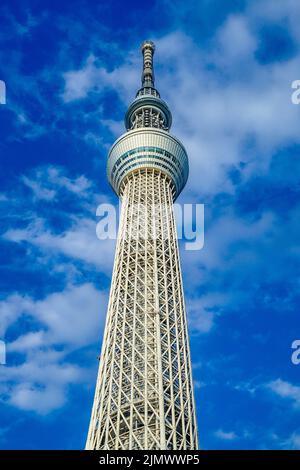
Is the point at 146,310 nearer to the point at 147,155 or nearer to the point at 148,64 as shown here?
the point at 147,155

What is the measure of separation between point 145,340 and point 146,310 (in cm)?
362

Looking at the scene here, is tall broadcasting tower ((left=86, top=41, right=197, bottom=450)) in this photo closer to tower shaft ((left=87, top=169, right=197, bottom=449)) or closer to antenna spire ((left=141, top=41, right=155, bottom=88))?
tower shaft ((left=87, top=169, right=197, bottom=449))

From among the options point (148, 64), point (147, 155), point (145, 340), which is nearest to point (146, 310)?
point (145, 340)

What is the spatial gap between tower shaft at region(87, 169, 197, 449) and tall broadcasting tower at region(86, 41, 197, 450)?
9 cm

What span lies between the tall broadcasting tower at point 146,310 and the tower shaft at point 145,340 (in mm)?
89

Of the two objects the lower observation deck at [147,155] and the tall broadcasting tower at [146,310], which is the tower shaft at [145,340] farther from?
the lower observation deck at [147,155]

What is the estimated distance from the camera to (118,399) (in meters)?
50.2

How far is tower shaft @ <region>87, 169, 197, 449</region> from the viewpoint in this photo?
48.0 meters

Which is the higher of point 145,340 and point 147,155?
point 147,155

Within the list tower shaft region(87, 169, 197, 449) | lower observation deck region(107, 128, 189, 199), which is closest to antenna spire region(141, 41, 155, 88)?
lower observation deck region(107, 128, 189, 199)

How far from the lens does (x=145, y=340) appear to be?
54.4 m
